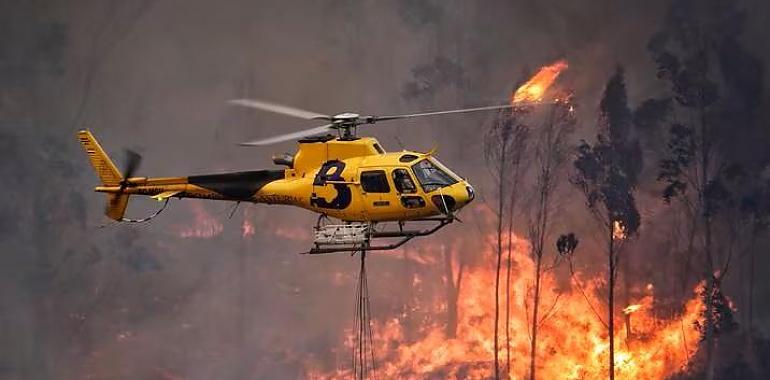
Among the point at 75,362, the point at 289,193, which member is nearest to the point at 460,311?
the point at 75,362

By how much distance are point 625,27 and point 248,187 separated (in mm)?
12738

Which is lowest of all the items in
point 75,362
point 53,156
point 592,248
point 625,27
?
point 75,362

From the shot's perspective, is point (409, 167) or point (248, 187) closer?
point (409, 167)

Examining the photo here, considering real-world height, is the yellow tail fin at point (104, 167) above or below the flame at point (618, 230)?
below

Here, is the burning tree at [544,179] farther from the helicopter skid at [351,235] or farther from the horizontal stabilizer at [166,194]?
the horizontal stabilizer at [166,194]

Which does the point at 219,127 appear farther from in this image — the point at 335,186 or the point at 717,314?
Answer: the point at 717,314

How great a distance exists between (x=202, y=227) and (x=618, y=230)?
9.32 meters

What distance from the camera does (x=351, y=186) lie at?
21.8 meters

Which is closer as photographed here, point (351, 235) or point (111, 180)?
point (351, 235)

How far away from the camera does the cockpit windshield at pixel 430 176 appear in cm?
2141

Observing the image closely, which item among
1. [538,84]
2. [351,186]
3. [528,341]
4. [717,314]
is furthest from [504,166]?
[351,186]

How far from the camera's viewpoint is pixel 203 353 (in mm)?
31844

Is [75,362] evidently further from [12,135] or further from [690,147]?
[690,147]

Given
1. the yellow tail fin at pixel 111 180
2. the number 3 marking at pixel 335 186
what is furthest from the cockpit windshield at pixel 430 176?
the yellow tail fin at pixel 111 180
